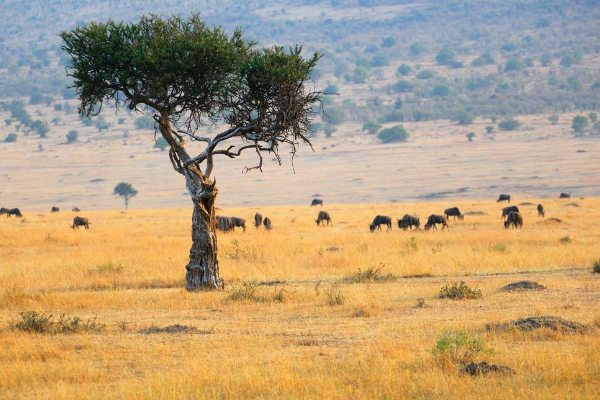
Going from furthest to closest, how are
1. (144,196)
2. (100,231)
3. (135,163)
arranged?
1. (135,163)
2. (144,196)
3. (100,231)

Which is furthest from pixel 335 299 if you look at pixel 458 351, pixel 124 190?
pixel 124 190

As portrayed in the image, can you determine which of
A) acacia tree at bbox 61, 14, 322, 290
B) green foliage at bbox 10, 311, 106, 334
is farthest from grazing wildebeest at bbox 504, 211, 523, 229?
green foliage at bbox 10, 311, 106, 334

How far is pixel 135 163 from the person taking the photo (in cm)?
10225

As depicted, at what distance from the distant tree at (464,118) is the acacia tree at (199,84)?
115123 mm

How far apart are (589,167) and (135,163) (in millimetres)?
53493

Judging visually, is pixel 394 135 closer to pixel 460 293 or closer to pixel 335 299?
pixel 460 293

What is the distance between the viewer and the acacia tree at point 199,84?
57.9 feet

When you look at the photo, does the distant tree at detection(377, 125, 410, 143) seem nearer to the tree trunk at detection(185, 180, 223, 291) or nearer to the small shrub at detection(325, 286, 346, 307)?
the tree trunk at detection(185, 180, 223, 291)

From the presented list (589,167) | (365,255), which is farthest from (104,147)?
(365,255)

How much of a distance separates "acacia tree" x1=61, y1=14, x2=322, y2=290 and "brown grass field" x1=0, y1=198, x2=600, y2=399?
1932 millimetres

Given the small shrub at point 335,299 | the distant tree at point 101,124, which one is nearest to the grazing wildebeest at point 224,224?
the small shrub at point 335,299

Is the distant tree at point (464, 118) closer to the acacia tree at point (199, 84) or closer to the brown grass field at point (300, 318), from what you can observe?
the brown grass field at point (300, 318)

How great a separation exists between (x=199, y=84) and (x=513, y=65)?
585 ft

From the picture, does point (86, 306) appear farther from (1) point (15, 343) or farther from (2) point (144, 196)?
(2) point (144, 196)
